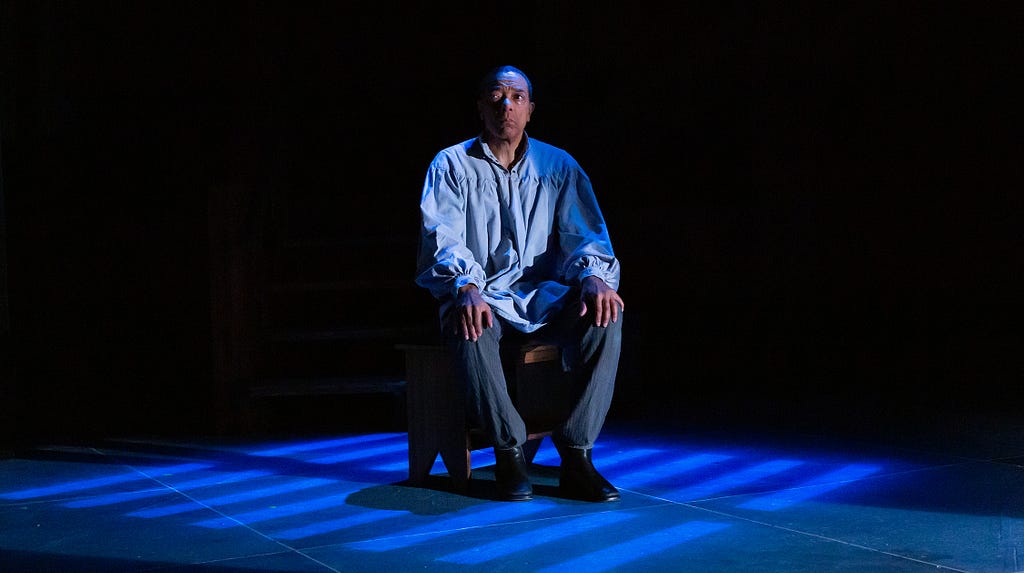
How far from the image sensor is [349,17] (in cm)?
762

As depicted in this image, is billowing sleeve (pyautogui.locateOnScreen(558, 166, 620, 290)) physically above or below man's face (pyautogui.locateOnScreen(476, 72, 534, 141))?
below

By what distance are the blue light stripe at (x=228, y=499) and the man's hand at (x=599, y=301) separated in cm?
98

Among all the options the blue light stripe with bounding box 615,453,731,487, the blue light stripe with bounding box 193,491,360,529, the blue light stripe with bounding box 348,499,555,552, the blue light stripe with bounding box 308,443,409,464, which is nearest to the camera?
the blue light stripe with bounding box 348,499,555,552

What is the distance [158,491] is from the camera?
3508 millimetres

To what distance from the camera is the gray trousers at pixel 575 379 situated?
3281 mm

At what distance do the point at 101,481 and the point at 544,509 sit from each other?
4.80ft

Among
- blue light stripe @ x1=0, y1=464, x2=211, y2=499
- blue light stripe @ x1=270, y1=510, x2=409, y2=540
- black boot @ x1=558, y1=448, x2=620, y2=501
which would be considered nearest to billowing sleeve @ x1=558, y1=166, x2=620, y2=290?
black boot @ x1=558, y1=448, x2=620, y2=501

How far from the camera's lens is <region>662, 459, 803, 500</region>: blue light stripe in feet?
10.9

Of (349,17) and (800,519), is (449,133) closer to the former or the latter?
(349,17)

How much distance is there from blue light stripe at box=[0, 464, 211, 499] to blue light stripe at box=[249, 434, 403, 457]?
28 centimetres

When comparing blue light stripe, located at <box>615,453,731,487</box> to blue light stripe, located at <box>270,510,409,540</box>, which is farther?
blue light stripe, located at <box>615,453,731,487</box>

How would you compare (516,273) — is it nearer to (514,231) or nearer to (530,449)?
(514,231)

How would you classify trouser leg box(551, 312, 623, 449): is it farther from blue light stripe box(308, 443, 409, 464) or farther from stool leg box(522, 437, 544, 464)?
blue light stripe box(308, 443, 409, 464)

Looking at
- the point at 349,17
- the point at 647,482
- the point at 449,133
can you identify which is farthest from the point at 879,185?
the point at 647,482
